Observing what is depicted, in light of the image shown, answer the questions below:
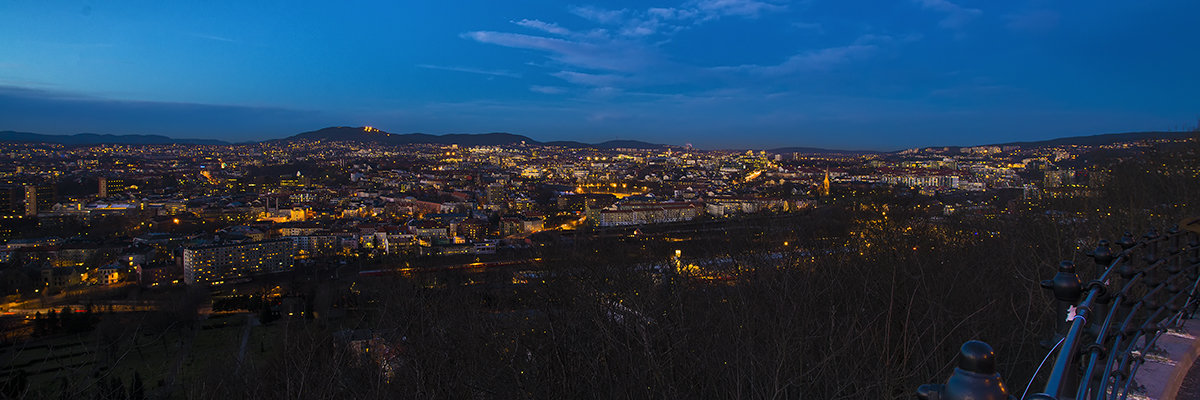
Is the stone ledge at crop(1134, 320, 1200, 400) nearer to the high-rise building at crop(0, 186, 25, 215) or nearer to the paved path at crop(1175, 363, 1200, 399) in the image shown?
the paved path at crop(1175, 363, 1200, 399)

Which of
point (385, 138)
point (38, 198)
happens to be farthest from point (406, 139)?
point (38, 198)

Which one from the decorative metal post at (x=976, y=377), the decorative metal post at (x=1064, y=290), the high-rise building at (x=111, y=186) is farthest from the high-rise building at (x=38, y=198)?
the decorative metal post at (x=976, y=377)

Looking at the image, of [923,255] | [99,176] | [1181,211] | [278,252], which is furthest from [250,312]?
[99,176]

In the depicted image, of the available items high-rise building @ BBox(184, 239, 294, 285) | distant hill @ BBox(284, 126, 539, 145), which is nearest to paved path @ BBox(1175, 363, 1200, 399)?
high-rise building @ BBox(184, 239, 294, 285)

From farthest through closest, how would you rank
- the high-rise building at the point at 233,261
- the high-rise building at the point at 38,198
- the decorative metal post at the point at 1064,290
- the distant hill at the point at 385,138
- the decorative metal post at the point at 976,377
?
the distant hill at the point at 385,138
the high-rise building at the point at 38,198
the high-rise building at the point at 233,261
the decorative metal post at the point at 1064,290
the decorative metal post at the point at 976,377

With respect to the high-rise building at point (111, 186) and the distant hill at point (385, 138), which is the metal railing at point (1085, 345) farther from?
Answer: the distant hill at point (385, 138)

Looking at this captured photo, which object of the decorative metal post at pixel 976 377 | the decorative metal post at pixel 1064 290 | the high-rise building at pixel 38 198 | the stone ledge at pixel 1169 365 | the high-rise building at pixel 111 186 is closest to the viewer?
the decorative metal post at pixel 976 377

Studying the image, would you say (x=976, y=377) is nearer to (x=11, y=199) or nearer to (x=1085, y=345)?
(x=1085, y=345)
